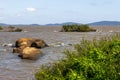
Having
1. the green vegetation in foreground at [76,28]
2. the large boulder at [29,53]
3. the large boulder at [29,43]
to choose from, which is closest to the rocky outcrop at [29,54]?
the large boulder at [29,53]

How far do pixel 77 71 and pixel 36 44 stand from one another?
31.2 metres

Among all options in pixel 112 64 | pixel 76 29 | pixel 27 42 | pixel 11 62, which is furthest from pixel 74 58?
pixel 76 29

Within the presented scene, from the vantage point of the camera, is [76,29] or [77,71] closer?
[77,71]

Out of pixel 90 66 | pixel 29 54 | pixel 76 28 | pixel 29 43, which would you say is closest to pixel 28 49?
pixel 29 54

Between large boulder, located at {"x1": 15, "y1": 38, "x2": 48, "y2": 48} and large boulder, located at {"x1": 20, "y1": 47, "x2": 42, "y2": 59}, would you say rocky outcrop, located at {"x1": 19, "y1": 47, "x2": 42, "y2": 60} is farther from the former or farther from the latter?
large boulder, located at {"x1": 15, "y1": 38, "x2": 48, "y2": 48}

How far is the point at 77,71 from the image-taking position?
29.8ft

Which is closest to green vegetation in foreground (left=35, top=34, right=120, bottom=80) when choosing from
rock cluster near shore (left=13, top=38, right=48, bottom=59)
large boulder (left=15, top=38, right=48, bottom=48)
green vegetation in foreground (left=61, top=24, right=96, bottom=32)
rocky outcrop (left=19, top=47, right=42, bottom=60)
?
rocky outcrop (left=19, top=47, right=42, bottom=60)

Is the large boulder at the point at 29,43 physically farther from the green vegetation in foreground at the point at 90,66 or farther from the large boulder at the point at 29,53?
the green vegetation in foreground at the point at 90,66

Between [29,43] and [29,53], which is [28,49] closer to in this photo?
[29,53]

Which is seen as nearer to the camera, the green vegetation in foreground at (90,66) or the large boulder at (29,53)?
the green vegetation in foreground at (90,66)

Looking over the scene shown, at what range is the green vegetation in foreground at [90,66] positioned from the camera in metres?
8.70

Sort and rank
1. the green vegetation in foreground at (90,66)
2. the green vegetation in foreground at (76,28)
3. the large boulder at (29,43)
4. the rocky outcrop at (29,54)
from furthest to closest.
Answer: the green vegetation in foreground at (76,28) → the large boulder at (29,43) → the rocky outcrop at (29,54) → the green vegetation in foreground at (90,66)

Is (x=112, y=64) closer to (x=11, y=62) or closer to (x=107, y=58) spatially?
(x=107, y=58)

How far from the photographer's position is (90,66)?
8.87 meters
